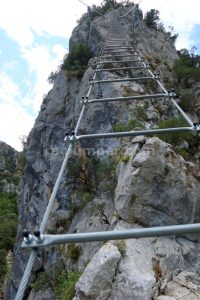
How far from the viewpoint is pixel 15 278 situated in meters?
22.9

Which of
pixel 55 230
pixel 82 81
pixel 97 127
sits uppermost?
pixel 82 81

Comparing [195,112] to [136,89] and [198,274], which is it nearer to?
[136,89]

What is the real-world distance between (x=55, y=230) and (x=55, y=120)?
10147mm

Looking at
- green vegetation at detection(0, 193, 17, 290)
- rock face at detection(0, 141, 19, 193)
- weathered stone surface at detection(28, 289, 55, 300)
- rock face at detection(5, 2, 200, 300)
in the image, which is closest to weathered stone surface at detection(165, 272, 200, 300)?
rock face at detection(5, 2, 200, 300)

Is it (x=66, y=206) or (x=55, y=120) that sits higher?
(x=55, y=120)

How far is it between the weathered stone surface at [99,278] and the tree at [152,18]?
32719mm

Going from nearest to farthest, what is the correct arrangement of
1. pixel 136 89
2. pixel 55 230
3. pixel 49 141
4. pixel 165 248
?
pixel 165 248
pixel 55 230
pixel 136 89
pixel 49 141

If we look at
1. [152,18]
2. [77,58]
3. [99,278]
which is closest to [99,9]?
[152,18]

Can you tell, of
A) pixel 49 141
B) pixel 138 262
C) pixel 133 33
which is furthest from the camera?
pixel 133 33

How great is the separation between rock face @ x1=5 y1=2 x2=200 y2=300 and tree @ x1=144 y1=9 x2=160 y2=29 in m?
10.0

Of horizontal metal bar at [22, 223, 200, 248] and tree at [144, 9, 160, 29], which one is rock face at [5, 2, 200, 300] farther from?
tree at [144, 9, 160, 29]

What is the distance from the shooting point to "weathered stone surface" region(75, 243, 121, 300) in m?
6.80

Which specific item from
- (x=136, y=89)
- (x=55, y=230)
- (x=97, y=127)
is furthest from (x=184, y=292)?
(x=136, y=89)

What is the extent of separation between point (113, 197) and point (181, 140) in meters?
2.78
